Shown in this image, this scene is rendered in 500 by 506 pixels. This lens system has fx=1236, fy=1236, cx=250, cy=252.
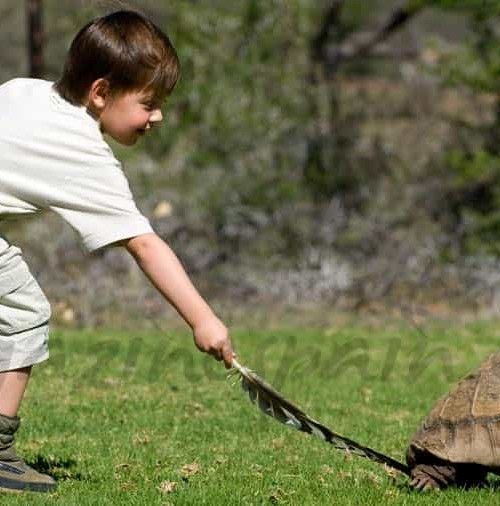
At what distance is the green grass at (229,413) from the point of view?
475cm

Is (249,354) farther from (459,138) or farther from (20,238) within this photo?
(459,138)

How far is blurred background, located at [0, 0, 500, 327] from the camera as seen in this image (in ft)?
38.4

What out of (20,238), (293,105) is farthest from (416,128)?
(20,238)

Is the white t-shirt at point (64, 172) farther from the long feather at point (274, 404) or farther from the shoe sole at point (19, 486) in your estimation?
the shoe sole at point (19, 486)

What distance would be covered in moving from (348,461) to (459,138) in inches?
360

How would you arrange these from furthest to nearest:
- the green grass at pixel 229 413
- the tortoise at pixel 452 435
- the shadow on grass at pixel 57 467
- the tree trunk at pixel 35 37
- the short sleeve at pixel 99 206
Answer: the tree trunk at pixel 35 37 → the shadow on grass at pixel 57 467 → the green grass at pixel 229 413 → the tortoise at pixel 452 435 → the short sleeve at pixel 99 206

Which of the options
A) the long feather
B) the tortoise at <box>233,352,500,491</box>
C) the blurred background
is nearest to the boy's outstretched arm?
the long feather

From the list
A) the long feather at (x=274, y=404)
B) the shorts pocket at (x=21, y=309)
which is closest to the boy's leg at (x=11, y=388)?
the shorts pocket at (x=21, y=309)

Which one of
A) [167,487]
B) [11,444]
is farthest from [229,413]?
[11,444]

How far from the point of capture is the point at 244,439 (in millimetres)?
5848

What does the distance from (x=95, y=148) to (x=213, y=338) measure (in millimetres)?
796

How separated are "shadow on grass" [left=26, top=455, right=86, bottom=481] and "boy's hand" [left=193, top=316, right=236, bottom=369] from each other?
1.16 m

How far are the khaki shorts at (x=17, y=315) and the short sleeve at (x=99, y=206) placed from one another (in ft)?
1.28

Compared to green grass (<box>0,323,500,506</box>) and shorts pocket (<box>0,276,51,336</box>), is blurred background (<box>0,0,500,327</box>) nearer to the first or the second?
green grass (<box>0,323,500,506</box>)
